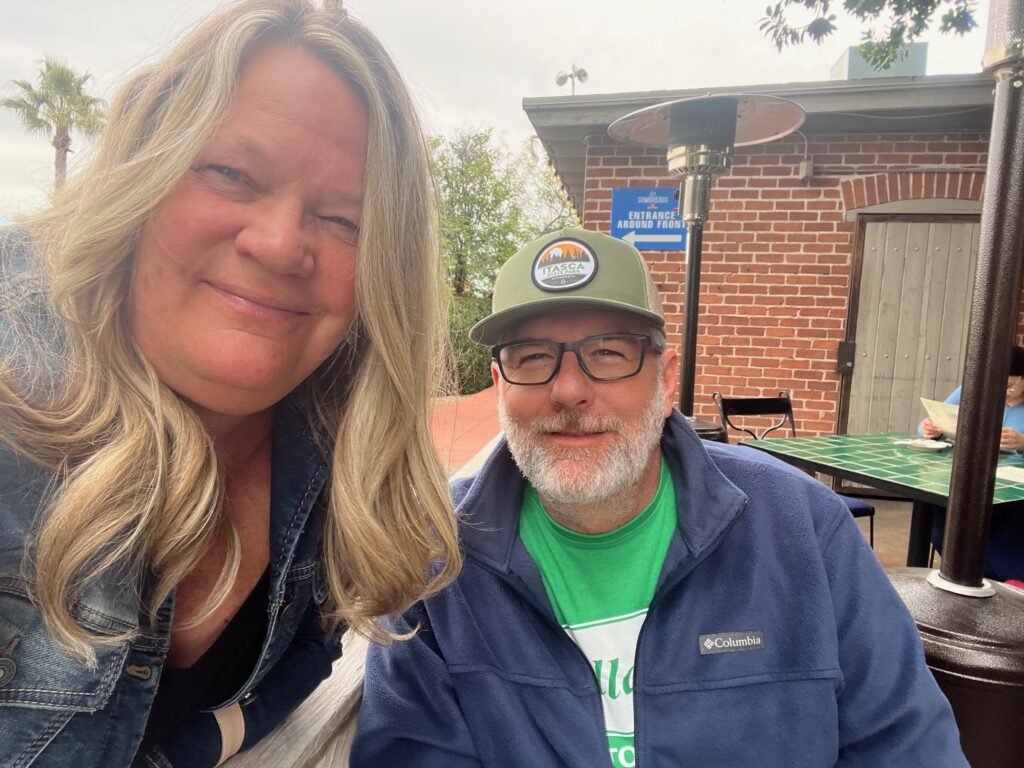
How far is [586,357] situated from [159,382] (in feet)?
2.99

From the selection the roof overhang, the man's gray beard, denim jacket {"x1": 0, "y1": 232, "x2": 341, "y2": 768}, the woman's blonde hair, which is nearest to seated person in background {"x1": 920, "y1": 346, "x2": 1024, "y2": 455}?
the roof overhang

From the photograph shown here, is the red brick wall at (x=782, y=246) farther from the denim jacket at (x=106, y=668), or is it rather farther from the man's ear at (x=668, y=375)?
the denim jacket at (x=106, y=668)

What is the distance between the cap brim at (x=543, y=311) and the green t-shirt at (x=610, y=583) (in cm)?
41

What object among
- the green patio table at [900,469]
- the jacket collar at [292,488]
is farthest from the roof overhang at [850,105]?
the jacket collar at [292,488]

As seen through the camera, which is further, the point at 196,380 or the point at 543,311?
the point at 543,311

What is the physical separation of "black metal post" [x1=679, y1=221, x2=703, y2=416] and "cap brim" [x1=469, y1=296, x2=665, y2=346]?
6.75 ft

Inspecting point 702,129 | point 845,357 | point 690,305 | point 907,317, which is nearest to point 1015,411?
point 845,357

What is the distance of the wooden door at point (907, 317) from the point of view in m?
5.09

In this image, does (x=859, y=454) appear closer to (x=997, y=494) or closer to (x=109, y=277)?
(x=997, y=494)

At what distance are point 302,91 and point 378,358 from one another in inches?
17.0

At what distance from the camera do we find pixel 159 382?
2.93 feet

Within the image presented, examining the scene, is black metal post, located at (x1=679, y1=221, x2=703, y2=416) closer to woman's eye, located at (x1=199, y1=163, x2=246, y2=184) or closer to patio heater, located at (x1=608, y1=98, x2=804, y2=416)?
patio heater, located at (x1=608, y1=98, x2=804, y2=416)

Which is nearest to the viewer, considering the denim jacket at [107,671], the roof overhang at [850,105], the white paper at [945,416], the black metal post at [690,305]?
the denim jacket at [107,671]

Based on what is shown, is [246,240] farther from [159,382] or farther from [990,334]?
[990,334]
